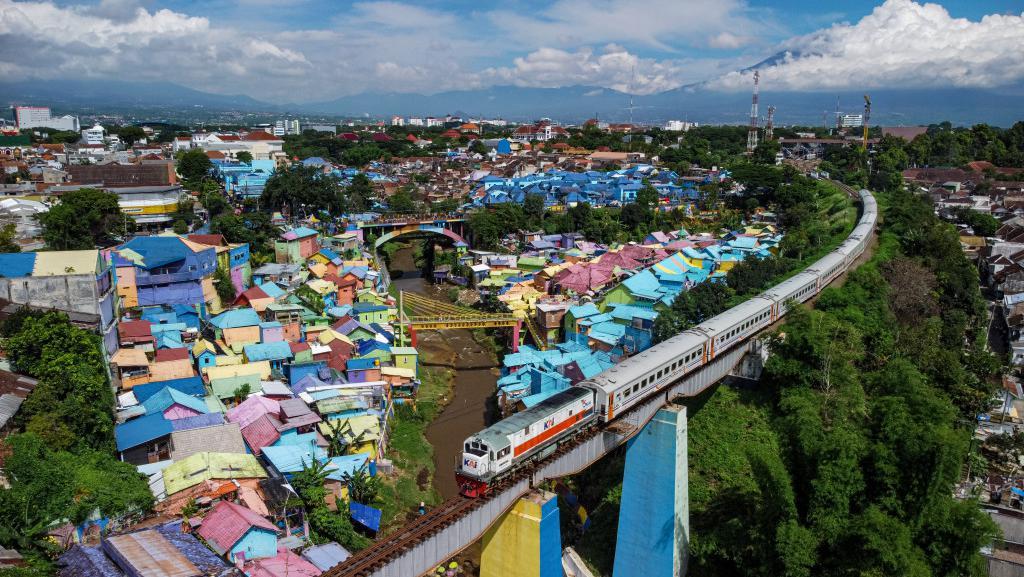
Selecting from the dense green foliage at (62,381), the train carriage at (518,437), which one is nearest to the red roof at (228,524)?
the dense green foliage at (62,381)

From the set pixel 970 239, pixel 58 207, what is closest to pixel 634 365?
pixel 58 207

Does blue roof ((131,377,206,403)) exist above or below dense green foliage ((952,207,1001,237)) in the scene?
below

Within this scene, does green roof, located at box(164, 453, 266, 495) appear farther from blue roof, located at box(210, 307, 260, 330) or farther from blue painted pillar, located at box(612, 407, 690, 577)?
blue painted pillar, located at box(612, 407, 690, 577)

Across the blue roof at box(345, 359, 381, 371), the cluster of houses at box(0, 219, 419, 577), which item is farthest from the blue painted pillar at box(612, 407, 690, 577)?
the blue roof at box(345, 359, 381, 371)

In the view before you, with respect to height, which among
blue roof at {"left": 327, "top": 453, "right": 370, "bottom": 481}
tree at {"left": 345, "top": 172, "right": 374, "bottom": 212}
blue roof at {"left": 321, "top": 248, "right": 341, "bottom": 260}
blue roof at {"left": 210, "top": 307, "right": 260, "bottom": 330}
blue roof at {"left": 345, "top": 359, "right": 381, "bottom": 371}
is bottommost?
blue roof at {"left": 327, "top": 453, "right": 370, "bottom": 481}

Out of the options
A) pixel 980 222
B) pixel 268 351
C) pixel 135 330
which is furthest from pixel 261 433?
pixel 980 222

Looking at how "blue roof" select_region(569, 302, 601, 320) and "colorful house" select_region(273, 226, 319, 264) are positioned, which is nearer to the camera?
"blue roof" select_region(569, 302, 601, 320)

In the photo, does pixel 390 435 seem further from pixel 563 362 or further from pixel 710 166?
pixel 710 166
